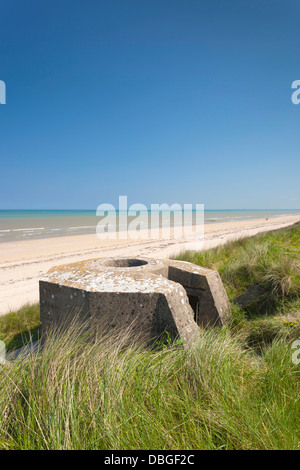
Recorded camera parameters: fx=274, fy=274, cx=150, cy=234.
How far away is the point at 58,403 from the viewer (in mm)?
1737

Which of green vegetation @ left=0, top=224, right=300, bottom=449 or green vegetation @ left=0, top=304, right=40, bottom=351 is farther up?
green vegetation @ left=0, top=224, right=300, bottom=449

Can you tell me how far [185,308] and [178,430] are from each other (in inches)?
73.1

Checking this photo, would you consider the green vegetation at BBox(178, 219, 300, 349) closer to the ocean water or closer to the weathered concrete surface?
the weathered concrete surface

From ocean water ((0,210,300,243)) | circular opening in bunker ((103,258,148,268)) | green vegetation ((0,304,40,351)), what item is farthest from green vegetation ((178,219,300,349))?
ocean water ((0,210,300,243))

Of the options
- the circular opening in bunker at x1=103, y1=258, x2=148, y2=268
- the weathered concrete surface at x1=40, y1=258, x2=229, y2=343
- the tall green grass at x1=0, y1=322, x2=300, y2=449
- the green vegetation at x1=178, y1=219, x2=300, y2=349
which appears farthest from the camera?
the circular opening in bunker at x1=103, y1=258, x2=148, y2=268

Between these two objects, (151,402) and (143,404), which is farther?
(151,402)

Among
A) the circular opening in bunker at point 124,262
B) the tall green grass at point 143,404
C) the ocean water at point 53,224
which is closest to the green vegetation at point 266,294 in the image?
the tall green grass at point 143,404

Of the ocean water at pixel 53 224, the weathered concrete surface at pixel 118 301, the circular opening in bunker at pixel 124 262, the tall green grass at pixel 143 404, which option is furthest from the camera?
the ocean water at pixel 53 224

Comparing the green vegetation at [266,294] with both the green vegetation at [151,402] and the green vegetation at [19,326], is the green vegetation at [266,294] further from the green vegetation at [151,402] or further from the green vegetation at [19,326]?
the green vegetation at [19,326]

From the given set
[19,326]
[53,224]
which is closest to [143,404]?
[19,326]

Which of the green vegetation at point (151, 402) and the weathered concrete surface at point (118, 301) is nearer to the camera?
the green vegetation at point (151, 402)

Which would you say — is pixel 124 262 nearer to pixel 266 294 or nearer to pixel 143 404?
pixel 266 294

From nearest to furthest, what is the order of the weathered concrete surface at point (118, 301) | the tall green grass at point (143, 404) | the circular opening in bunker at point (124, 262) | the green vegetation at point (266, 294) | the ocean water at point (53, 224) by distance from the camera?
1. the tall green grass at point (143, 404)
2. the weathered concrete surface at point (118, 301)
3. the green vegetation at point (266, 294)
4. the circular opening in bunker at point (124, 262)
5. the ocean water at point (53, 224)
